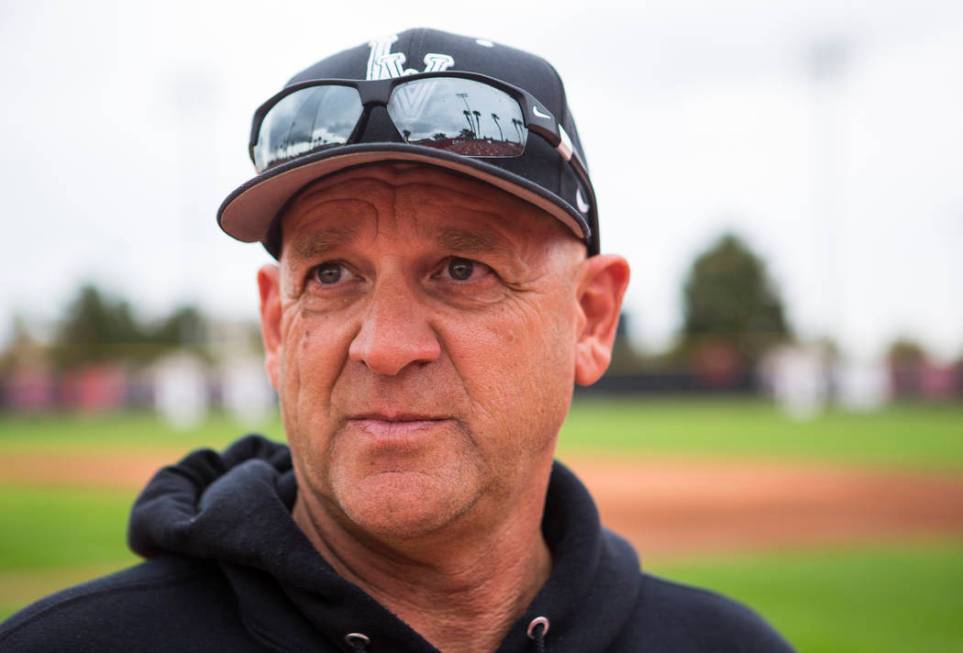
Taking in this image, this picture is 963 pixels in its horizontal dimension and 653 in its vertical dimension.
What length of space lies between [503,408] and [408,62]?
1.96ft

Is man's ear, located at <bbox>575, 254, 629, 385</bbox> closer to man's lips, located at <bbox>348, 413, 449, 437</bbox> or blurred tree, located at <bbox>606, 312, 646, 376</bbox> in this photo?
man's lips, located at <bbox>348, 413, 449, 437</bbox>

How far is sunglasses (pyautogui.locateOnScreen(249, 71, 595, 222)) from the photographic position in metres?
1.55

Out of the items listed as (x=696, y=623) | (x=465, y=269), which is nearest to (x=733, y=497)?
(x=696, y=623)

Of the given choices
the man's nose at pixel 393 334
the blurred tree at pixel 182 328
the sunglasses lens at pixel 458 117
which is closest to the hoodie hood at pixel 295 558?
the man's nose at pixel 393 334

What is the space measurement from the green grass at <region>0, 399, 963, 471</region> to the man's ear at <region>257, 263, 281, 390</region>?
1525 centimetres

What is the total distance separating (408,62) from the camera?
1603 mm

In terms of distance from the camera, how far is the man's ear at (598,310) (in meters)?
1.87

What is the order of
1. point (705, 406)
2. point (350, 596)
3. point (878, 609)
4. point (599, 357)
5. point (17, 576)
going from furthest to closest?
→ point (705, 406) < point (17, 576) < point (878, 609) < point (599, 357) < point (350, 596)

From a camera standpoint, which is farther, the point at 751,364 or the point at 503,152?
the point at 751,364

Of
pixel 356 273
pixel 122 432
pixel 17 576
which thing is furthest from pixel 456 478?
pixel 122 432

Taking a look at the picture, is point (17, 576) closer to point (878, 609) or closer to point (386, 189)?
point (878, 609)

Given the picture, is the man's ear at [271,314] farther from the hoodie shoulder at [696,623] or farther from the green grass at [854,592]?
the green grass at [854,592]

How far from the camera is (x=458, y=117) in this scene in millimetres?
1564

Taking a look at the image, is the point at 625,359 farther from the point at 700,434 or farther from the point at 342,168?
the point at 342,168
